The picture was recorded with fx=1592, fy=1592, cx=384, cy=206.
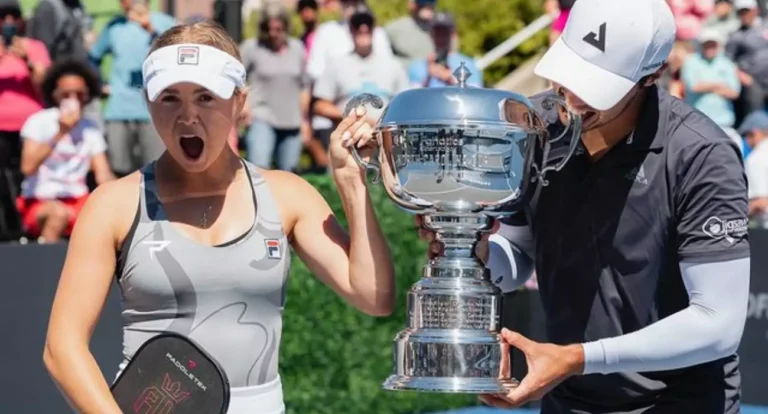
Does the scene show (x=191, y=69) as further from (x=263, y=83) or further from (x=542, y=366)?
(x=263, y=83)

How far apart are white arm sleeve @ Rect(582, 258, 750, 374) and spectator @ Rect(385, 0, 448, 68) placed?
835 cm

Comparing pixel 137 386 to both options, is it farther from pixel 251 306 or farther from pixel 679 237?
pixel 679 237

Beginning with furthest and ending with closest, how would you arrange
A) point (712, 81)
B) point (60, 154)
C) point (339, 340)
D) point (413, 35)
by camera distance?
point (413, 35)
point (712, 81)
point (60, 154)
point (339, 340)

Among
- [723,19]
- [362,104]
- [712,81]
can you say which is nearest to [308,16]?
[712,81]

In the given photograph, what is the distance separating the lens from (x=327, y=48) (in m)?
11.1

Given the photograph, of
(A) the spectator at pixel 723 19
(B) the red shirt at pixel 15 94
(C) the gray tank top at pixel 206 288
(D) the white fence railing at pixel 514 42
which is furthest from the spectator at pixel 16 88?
(D) the white fence railing at pixel 514 42

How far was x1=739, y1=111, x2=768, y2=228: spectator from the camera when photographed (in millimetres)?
10539

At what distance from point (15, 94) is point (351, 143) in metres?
6.36

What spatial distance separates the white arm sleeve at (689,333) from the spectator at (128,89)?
22.1ft

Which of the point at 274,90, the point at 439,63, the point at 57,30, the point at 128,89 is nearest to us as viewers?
the point at 128,89

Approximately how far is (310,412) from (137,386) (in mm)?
5241

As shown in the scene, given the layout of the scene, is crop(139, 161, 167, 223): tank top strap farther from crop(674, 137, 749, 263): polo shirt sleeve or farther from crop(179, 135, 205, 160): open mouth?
crop(674, 137, 749, 263): polo shirt sleeve

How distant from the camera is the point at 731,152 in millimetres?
3416

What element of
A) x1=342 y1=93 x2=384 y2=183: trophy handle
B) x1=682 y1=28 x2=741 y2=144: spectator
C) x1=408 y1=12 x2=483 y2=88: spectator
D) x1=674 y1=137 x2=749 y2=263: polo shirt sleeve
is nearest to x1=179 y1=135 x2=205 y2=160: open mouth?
x1=342 y1=93 x2=384 y2=183: trophy handle
